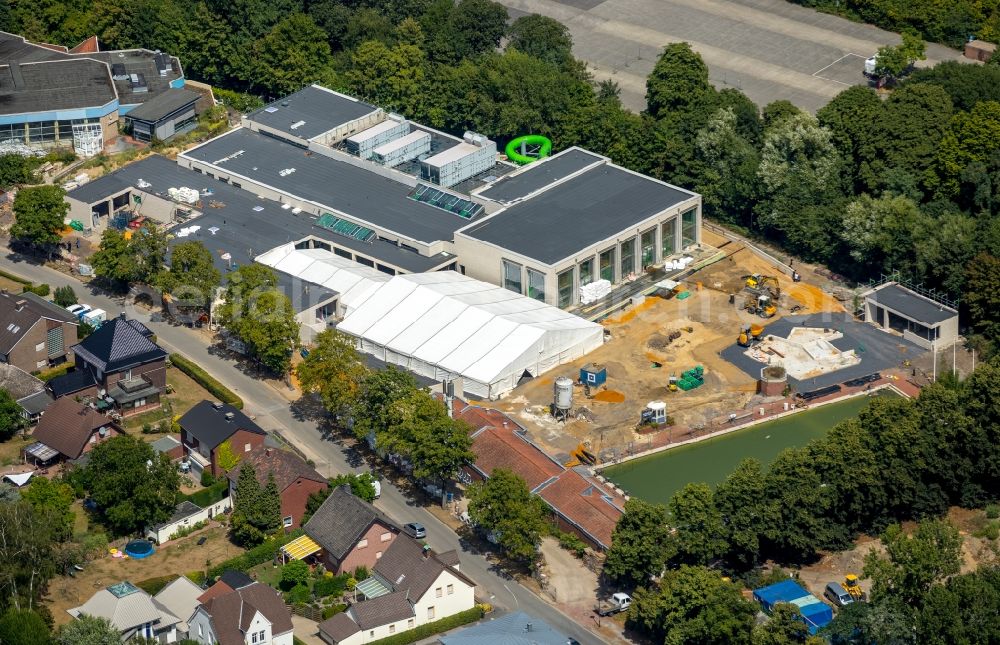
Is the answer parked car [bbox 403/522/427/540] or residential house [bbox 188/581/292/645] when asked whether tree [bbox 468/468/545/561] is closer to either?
parked car [bbox 403/522/427/540]

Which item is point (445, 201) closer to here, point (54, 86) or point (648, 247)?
point (648, 247)

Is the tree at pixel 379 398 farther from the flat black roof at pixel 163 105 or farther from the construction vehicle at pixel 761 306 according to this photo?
the flat black roof at pixel 163 105

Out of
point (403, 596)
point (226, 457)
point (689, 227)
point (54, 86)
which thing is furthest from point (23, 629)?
point (54, 86)

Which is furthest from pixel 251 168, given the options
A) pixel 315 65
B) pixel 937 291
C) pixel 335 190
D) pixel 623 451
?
pixel 937 291

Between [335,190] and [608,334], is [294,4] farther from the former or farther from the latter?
[608,334]

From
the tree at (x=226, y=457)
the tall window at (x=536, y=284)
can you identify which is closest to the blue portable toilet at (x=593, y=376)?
the tall window at (x=536, y=284)

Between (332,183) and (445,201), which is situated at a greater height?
(332,183)
